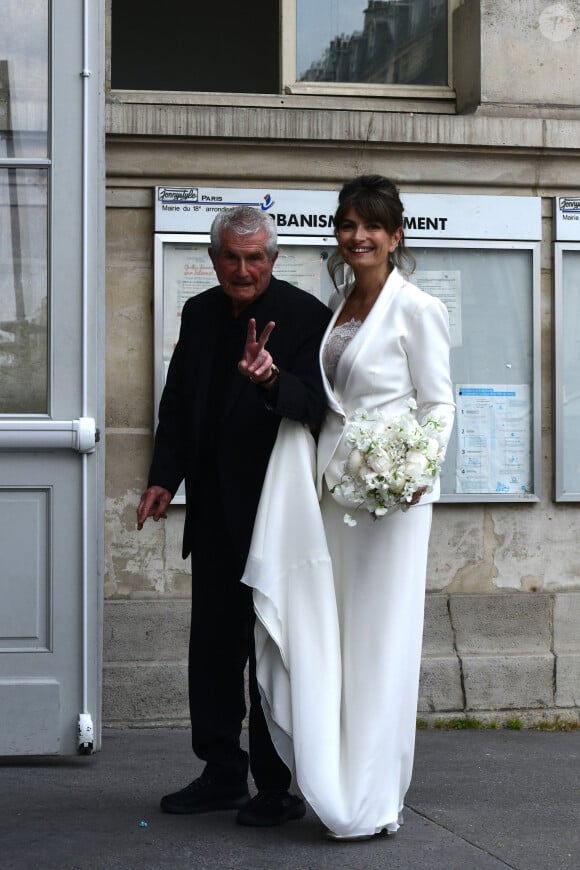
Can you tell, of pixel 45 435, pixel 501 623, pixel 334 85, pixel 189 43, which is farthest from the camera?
pixel 189 43

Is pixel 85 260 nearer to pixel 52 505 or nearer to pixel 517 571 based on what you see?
pixel 52 505

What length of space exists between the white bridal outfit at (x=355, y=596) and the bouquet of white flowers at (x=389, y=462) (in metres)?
0.13

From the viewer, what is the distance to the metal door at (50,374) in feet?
18.1

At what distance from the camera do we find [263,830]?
4.30 metres

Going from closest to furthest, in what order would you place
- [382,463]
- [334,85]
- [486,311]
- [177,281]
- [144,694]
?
1. [382,463]
2. [144,694]
3. [177,281]
4. [486,311]
5. [334,85]

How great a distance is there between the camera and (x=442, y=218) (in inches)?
263

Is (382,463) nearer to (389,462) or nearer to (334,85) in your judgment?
(389,462)

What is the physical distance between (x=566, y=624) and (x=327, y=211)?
223 cm

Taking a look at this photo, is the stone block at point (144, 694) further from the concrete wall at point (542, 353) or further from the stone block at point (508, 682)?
the stone block at point (508, 682)

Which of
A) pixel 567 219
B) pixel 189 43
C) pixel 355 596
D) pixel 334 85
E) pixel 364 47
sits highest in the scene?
pixel 189 43

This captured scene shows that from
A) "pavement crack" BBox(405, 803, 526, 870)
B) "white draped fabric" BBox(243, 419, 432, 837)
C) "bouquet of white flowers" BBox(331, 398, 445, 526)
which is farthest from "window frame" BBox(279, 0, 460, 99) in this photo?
"pavement crack" BBox(405, 803, 526, 870)

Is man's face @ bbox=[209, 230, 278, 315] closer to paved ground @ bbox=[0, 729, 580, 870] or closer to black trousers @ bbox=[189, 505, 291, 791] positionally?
black trousers @ bbox=[189, 505, 291, 791]

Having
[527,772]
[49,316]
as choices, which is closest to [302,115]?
[49,316]

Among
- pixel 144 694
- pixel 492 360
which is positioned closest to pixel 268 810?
pixel 144 694
